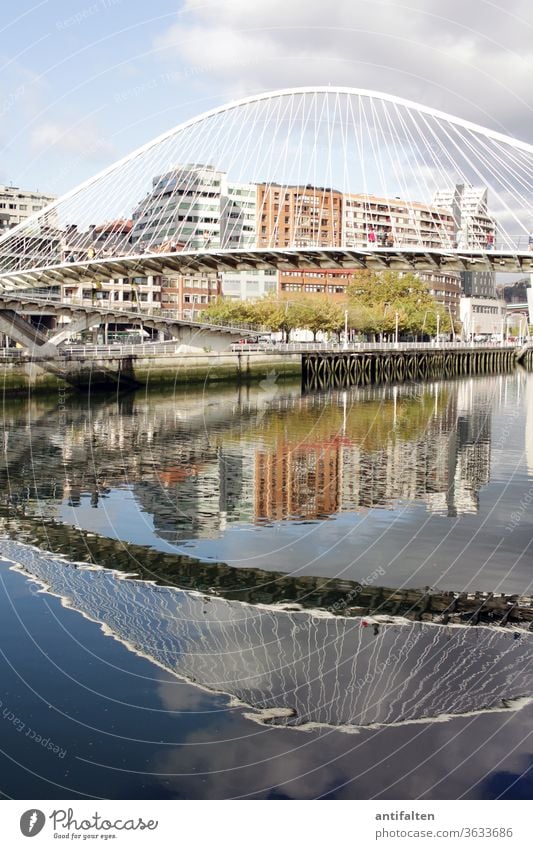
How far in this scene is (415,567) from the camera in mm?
18797

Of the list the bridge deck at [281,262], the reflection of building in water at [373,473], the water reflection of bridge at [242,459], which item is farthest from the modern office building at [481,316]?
the bridge deck at [281,262]

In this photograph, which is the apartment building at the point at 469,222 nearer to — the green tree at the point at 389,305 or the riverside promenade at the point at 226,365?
the riverside promenade at the point at 226,365

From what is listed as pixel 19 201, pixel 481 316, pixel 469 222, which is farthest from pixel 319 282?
pixel 469 222

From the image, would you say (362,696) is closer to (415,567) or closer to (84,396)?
(415,567)

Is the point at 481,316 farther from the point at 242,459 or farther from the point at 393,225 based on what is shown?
the point at 242,459

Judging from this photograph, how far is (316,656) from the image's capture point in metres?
14.0

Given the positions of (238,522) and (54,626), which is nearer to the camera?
(54,626)

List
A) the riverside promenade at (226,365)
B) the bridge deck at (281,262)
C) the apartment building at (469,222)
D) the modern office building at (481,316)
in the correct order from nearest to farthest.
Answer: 1. the apartment building at (469,222)
2. the bridge deck at (281,262)
3. the riverside promenade at (226,365)
4. the modern office building at (481,316)

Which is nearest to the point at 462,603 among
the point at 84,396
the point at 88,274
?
the point at 88,274

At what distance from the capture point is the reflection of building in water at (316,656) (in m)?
12.4

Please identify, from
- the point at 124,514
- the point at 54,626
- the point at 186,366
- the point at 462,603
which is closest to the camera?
the point at 54,626

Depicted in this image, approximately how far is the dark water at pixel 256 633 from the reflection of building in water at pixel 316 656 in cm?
4

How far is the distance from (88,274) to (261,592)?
25.8 metres

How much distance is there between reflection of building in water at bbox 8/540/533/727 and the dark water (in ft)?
0.14
